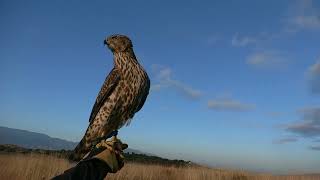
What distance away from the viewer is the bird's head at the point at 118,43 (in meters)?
7.21

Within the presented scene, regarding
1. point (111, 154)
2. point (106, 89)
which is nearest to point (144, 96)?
point (106, 89)

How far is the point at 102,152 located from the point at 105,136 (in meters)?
2.92

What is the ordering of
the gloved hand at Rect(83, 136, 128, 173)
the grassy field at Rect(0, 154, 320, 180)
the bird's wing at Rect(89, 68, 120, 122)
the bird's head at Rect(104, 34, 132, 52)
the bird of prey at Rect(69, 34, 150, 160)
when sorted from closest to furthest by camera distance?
the gloved hand at Rect(83, 136, 128, 173), the bird of prey at Rect(69, 34, 150, 160), the bird's wing at Rect(89, 68, 120, 122), the bird's head at Rect(104, 34, 132, 52), the grassy field at Rect(0, 154, 320, 180)

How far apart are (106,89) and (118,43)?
0.71 m

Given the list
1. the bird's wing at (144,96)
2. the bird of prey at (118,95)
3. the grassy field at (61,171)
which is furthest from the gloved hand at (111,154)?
the grassy field at (61,171)

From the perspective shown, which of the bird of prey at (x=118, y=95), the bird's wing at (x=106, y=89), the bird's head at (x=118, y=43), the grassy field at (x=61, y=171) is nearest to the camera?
the bird of prey at (x=118, y=95)

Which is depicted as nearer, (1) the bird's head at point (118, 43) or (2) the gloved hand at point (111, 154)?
(2) the gloved hand at point (111, 154)

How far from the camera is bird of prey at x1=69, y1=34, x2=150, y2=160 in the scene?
6809 mm

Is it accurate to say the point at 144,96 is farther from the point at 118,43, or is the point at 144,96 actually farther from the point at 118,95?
the point at 118,43

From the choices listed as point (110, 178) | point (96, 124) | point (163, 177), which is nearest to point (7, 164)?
point (110, 178)

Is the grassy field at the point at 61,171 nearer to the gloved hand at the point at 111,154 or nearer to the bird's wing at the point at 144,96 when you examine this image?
the bird's wing at the point at 144,96

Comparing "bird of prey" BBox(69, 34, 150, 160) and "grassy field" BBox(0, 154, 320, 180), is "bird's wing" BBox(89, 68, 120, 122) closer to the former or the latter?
"bird of prey" BBox(69, 34, 150, 160)

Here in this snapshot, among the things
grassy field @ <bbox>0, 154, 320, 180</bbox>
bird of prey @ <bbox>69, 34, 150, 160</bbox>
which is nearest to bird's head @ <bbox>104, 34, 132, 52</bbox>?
bird of prey @ <bbox>69, 34, 150, 160</bbox>

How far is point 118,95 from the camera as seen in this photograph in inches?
272
